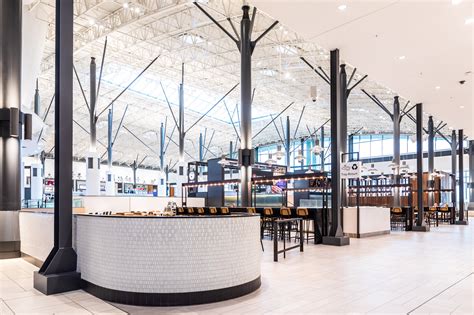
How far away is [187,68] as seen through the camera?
2070 cm

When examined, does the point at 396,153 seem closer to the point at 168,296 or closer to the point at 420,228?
the point at 420,228

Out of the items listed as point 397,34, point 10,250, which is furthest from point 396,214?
point 10,250

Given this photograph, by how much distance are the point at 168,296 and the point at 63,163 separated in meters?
2.11

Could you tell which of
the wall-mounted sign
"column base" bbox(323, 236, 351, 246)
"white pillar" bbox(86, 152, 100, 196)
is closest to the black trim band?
"column base" bbox(323, 236, 351, 246)

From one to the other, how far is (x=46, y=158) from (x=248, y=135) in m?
32.0

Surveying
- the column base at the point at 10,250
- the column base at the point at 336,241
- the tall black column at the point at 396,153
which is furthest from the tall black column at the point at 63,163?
the tall black column at the point at 396,153

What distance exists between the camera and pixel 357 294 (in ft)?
13.7

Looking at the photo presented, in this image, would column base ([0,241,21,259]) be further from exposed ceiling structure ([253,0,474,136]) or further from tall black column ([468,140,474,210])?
tall black column ([468,140,474,210])

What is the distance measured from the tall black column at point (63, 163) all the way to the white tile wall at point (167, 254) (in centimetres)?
48

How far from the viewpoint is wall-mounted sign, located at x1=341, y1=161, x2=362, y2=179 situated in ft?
29.5

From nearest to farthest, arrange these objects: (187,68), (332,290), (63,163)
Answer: (332,290)
(63,163)
(187,68)

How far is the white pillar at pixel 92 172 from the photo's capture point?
18391mm

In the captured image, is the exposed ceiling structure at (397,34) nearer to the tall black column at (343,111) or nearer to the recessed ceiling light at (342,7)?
the recessed ceiling light at (342,7)

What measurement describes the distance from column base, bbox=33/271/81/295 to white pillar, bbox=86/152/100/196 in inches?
580
